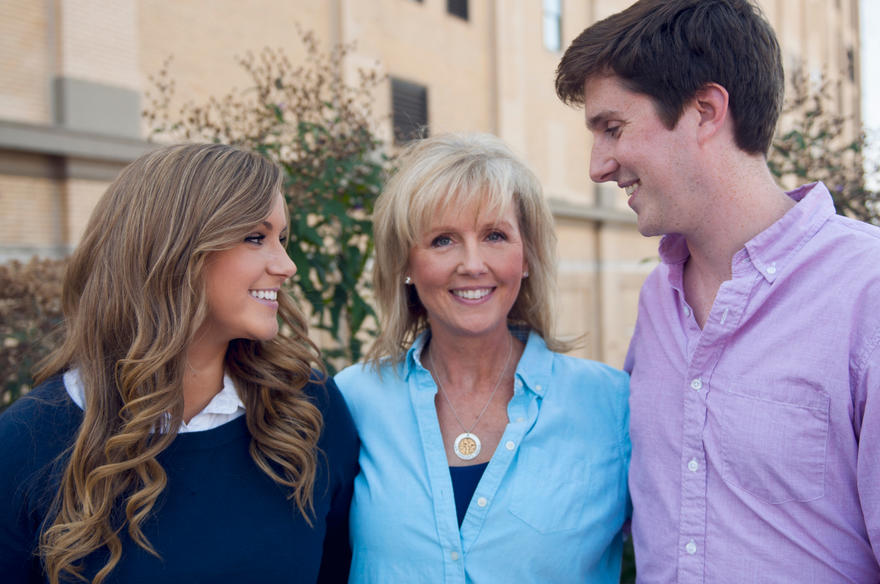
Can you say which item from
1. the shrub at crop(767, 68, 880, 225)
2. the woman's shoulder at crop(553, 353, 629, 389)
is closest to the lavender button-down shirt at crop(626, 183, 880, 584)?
the woman's shoulder at crop(553, 353, 629, 389)

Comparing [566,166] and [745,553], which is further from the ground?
[566,166]

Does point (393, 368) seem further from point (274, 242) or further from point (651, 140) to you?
point (651, 140)

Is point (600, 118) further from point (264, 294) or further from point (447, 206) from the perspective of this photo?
point (264, 294)

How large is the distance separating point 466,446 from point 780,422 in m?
0.95

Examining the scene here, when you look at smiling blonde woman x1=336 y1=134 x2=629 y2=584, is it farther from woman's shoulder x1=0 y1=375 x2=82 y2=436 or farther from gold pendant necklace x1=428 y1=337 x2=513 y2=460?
woman's shoulder x1=0 y1=375 x2=82 y2=436

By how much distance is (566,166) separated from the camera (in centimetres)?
1695

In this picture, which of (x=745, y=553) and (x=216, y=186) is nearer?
(x=745, y=553)

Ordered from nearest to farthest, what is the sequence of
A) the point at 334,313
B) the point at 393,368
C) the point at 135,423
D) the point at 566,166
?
the point at 135,423 < the point at 393,368 < the point at 334,313 < the point at 566,166

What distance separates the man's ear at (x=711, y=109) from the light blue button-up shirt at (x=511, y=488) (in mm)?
901

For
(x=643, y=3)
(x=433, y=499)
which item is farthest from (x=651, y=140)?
(x=433, y=499)

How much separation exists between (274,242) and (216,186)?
0.78 ft

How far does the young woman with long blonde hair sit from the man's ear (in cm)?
117

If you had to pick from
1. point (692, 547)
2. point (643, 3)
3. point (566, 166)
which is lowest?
point (692, 547)

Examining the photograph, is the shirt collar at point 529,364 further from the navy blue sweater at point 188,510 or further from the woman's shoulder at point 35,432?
the woman's shoulder at point 35,432
